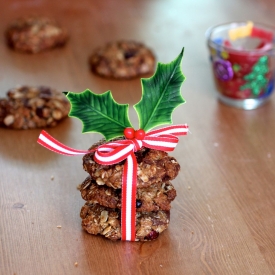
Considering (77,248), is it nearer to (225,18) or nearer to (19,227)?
(19,227)

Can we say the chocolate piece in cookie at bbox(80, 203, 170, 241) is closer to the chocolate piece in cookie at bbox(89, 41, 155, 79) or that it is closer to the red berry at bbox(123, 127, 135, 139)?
the red berry at bbox(123, 127, 135, 139)

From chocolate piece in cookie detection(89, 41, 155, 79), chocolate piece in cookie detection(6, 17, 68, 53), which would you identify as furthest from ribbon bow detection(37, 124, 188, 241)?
chocolate piece in cookie detection(6, 17, 68, 53)

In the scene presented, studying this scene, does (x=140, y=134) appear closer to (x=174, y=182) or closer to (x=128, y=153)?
(x=128, y=153)

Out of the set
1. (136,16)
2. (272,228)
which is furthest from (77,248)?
(136,16)

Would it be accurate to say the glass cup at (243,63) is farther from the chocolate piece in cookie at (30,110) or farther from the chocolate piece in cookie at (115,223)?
the chocolate piece in cookie at (115,223)

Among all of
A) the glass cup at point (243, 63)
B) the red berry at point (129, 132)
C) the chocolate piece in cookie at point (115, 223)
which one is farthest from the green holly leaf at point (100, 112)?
the glass cup at point (243, 63)

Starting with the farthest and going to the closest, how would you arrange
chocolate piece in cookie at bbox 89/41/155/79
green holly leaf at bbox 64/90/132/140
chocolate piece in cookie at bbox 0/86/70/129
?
chocolate piece in cookie at bbox 89/41/155/79 → chocolate piece in cookie at bbox 0/86/70/129 → green holly leaf at bbox 64/90/132/140
